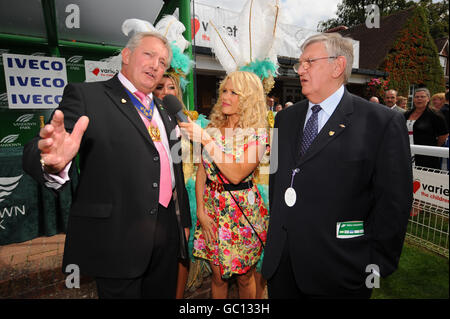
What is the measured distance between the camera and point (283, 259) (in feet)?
5.19

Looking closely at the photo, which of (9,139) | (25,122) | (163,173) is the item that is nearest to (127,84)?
(163,173)

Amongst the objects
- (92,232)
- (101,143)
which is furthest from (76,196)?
(101,143)

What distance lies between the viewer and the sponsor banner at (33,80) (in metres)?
4.27

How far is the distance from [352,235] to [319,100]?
0.77 metres

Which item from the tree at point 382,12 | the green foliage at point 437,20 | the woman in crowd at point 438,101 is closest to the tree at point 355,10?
the tree at point 382,12

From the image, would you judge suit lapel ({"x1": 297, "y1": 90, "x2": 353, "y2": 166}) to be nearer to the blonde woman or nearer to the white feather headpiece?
the blonde woman

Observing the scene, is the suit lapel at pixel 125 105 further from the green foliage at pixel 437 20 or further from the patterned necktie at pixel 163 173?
the green foliage at pixel 437 20

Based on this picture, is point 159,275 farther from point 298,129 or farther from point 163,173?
point 298,129

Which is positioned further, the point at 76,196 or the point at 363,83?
→ the point at 363,83

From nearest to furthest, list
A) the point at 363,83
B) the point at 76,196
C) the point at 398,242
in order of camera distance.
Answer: the point at 398,242 < the point at 76,196 < the point at 363,83

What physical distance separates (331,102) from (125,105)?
118 centimetres

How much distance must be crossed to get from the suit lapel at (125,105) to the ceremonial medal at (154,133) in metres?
0.09
